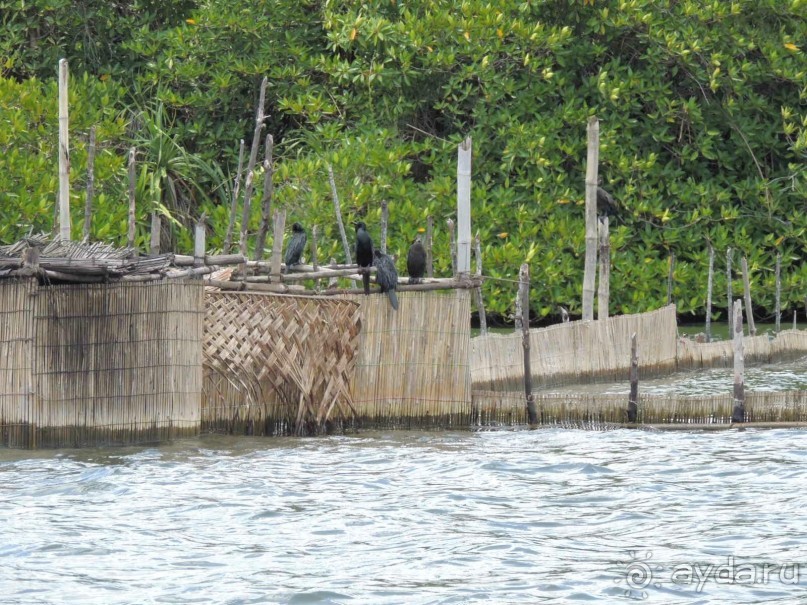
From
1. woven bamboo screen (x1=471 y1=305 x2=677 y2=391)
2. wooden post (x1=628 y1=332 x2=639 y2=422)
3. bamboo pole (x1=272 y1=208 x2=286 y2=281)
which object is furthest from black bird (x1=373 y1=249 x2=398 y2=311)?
wooden post (x1=628 y1=332 x2=639 y2=422)

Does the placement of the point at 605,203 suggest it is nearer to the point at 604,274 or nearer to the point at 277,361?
the point at 604,274

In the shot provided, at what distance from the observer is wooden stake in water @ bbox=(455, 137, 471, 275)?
12.1 metres

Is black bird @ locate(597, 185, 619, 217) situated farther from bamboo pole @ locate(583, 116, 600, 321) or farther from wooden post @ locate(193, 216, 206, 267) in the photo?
Answer: wooden post @ locate(193, 216, 206, 267)

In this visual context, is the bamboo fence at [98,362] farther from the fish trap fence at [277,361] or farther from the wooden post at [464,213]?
the wooden post at [464,213]

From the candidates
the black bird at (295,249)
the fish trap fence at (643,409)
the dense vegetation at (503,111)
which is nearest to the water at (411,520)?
the fish trap fence at (643,409)

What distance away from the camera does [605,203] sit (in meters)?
18.1

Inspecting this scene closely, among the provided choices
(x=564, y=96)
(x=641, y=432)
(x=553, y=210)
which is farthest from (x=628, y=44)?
(x=641, y=432)

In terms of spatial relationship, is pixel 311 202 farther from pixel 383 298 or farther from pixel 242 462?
pixel 242 462

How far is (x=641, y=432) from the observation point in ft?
39.9

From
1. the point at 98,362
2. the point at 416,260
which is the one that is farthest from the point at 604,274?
the point at 98,362

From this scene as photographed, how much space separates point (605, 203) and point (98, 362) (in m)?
9.23

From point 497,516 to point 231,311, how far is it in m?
3.42

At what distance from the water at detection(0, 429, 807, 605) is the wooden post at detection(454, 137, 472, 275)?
5.06ft

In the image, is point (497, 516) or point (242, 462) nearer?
point (497, 516)
